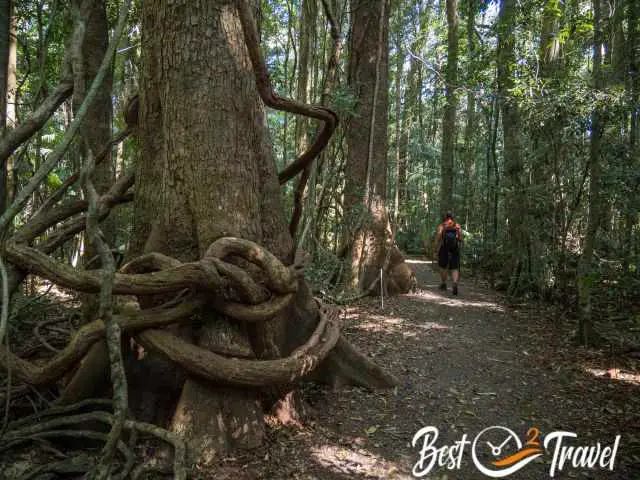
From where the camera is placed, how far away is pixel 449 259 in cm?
970

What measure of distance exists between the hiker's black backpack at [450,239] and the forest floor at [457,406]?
9.18 ft

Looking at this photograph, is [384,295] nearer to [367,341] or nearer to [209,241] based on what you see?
[367,341]

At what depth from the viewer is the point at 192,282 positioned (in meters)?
2.67

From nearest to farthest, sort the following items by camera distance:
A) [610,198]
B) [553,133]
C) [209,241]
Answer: [209,241] → [610,198] → [553,133]

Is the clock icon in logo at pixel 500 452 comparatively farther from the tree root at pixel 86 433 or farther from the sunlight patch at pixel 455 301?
the sunlight patch at pixel 455 301

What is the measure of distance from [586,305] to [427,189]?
17154 mm

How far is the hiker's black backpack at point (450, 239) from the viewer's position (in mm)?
9422

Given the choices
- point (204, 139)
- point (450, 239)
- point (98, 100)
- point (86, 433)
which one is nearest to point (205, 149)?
point (204, 139)

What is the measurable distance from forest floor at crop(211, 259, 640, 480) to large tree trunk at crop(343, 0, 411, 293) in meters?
1.90

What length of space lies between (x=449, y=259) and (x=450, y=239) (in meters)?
0.51

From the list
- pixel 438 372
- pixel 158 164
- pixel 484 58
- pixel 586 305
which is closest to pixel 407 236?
pixel 484 58

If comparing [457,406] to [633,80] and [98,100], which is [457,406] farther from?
[633,80]

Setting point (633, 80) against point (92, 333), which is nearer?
→ point (92, 333)

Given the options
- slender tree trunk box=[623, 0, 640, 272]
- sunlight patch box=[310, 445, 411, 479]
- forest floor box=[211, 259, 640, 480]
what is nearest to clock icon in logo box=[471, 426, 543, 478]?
forest floor box=[211, 259, 640, 480]
